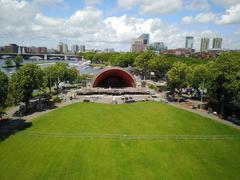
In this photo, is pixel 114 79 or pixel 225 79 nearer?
pixel 225 79

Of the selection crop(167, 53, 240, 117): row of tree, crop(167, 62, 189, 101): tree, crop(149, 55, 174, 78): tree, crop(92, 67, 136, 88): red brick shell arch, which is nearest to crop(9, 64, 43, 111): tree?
crop(92, 67, 136, 88): red brick shell arch

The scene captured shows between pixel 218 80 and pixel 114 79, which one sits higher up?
pixel 218 80

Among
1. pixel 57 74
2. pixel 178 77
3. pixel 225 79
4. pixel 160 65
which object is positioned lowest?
pixel 57 74

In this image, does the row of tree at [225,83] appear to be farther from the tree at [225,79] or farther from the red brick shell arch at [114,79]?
the red brick shell arch at [114,79]

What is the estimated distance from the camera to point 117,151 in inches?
1215

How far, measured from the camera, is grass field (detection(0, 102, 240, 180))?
2631cm

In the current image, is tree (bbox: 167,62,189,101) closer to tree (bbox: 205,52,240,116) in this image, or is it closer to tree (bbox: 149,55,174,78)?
tree (bbox: 205,52,240,116)

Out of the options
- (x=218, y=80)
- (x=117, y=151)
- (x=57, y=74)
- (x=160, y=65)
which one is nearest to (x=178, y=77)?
(x=218, y=80)

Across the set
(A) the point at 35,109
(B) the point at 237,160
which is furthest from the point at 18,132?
(B) the point at 237,160

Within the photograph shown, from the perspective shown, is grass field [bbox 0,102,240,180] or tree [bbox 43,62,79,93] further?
tree [bbox 43,62,79,93]

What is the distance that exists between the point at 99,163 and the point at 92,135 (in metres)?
8.44

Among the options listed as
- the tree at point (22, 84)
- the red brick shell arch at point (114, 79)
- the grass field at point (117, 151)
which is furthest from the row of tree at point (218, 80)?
the tree at point (22, 84)

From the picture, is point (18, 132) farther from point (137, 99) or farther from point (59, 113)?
point (137, 99)

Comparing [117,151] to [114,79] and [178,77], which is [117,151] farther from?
[114,79]
